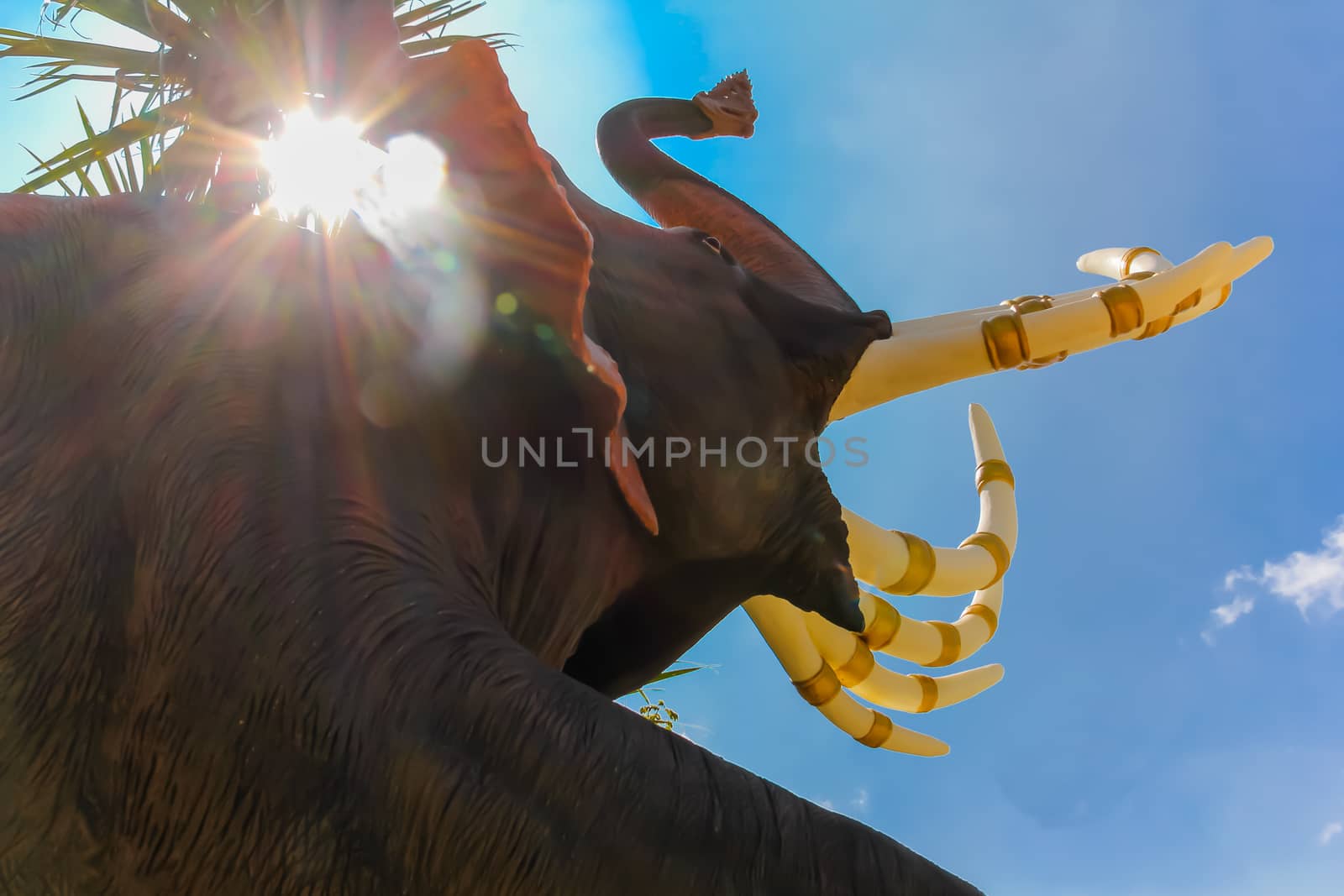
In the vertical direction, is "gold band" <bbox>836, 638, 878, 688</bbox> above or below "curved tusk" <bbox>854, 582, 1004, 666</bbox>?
below

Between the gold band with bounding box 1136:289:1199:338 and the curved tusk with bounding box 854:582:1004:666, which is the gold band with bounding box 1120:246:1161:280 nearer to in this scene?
the gold band with bounding box 1136:289:1199:338

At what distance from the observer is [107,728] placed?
1.25m

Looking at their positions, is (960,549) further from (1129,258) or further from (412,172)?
(412,172)

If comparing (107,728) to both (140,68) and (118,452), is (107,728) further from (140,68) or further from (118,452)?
(140,68)

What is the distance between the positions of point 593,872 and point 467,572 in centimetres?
46

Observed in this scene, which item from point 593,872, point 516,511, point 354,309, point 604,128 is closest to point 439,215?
point 354,309

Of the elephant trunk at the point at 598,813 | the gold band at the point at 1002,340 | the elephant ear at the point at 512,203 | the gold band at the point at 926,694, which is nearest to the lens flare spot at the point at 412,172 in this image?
the elephant ear at the point at 512,203

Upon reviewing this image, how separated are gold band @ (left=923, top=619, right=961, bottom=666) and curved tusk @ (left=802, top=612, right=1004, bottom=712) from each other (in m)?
0.13

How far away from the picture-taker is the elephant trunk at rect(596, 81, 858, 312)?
7.93 feet

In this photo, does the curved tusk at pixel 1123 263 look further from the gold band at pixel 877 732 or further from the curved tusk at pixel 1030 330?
the gold band at pixel 877 732

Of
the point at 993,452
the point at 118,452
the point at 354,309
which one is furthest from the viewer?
the point at 993,452

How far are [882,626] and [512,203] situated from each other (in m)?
1.75

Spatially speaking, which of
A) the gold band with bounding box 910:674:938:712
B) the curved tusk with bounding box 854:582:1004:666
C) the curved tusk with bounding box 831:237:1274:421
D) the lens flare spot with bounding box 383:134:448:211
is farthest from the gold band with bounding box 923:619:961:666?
the lens flare spot with bounding box 383:134:448:211

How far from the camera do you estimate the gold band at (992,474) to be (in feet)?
11.0
